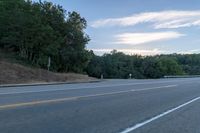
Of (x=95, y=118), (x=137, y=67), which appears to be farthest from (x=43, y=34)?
(x=137, y=67)

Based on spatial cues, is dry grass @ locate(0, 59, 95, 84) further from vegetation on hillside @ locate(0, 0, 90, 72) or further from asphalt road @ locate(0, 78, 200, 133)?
asphalt road @ locate(0, 78, 200, 133)

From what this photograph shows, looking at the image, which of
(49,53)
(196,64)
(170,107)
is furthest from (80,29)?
(196,64)

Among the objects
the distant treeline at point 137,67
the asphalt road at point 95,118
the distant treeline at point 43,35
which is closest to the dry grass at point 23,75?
the distant treeline at point 43,35

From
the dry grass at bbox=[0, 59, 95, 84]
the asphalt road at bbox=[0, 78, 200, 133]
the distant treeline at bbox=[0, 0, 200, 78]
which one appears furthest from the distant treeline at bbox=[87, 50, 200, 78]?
the asphalt road at bbox=[0, 78, 200, 133]

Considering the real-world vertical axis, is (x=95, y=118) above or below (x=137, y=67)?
below

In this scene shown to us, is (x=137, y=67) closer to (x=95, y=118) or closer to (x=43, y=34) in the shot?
(x=43, y=34)

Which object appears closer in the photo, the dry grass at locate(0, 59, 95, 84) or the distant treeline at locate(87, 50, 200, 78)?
the dry grass at locate(0, 59, 95, 84)

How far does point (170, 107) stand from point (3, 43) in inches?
1314

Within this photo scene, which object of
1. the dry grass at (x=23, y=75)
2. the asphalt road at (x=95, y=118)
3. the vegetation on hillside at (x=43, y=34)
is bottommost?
the asphalt road at (x=95, y=118)

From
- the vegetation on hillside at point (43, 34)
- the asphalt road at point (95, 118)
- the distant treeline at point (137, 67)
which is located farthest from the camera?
the distant treeline at point (137, 67)

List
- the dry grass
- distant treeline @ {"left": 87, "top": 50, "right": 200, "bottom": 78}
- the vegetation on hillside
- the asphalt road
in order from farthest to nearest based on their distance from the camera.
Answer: distant treeline @ {"left": 87, "top": 50, "right": 200, "bottom": 78} → the vegetation on hillside → the dry grass → the asphalt road

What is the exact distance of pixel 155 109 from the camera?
1642 centimetres

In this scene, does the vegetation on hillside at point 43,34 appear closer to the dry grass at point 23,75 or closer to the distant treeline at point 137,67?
the dry grass at point 23,75

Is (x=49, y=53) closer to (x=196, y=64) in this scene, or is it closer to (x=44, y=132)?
(x=44, y=132)
